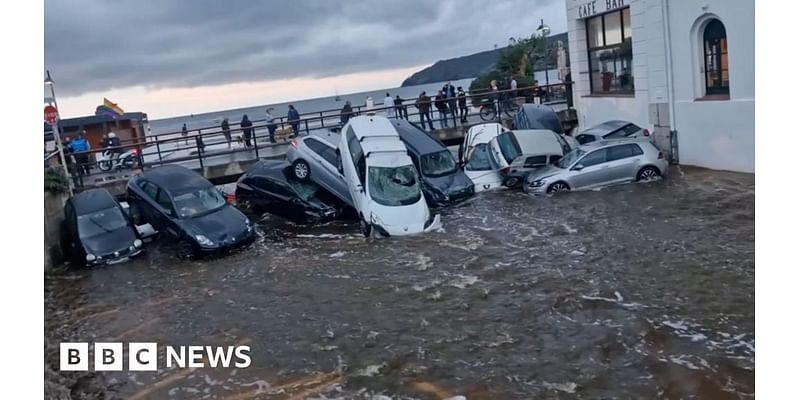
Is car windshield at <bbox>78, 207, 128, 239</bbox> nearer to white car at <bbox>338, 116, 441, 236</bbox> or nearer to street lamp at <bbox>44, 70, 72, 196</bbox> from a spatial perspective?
street lamp at <bbox>44, 70, 72, 196</bbox>

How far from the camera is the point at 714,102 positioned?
1298 cm

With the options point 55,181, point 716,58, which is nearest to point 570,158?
point 716,58

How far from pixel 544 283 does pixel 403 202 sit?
4295mm

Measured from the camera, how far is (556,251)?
992 cm

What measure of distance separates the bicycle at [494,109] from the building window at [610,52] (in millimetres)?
2540

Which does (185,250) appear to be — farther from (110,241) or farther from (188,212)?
(110,241)

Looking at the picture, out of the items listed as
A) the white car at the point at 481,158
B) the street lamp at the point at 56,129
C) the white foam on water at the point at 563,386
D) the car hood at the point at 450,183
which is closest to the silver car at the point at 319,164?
the car hood at the point at 450,183

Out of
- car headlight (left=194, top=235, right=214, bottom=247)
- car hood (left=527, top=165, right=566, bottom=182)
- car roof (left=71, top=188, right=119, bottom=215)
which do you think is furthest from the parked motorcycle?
car hood (left=527, top=165, right=566, bottom=182)

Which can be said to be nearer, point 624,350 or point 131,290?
point 624,350

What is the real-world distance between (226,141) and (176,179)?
5.08 metres

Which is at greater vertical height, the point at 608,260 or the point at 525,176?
the point at 525,176

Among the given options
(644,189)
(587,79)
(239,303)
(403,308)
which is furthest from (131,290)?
(587,79)

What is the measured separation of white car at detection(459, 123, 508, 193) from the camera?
15008 mm

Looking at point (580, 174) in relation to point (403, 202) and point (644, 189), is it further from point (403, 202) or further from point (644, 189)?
point (403, 202)
